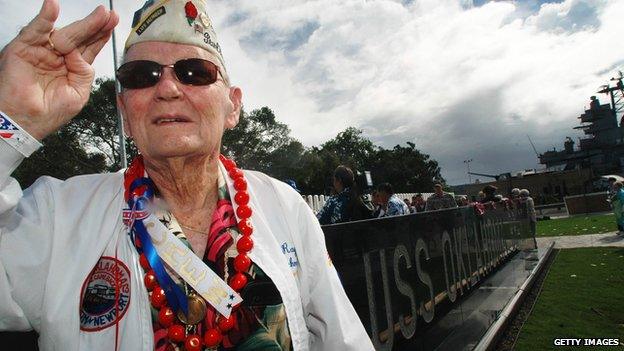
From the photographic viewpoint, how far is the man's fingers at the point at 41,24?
1.21 m

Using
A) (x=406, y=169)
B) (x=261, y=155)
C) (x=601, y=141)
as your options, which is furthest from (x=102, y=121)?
(x=601, y=141)

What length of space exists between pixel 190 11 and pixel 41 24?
2.57 feet

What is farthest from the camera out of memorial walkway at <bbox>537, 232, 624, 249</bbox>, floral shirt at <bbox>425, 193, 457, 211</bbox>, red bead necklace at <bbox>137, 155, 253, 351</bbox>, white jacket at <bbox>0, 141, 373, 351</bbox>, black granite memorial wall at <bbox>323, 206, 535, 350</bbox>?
memorial walkway at <bbox>537, 232, 624, 249</bbox>

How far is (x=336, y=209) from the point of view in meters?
5.17

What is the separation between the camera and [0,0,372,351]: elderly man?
1.26 m

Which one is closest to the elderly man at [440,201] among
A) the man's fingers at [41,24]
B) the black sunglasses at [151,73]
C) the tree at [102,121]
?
the black sunglasses at [151,73]

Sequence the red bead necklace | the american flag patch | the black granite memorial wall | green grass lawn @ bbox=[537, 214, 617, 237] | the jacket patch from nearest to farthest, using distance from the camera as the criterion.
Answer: the american flag patch < the red bead necklace < the jacket patch < the black granite memorial wall < green grass lawn @ bbox=[537, 214, 617, 237]

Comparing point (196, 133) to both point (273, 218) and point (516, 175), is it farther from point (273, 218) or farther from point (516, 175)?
point (516, 175)

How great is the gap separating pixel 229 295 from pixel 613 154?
7953 cm

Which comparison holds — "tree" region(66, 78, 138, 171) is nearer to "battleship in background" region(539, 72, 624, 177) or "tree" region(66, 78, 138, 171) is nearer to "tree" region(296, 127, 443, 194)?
"tree" region(296, 127, 443, 194)

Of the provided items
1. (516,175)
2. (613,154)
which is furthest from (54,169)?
(613,154)

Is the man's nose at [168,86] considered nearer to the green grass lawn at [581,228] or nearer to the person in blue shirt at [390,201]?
the person in blue shirt at [390,201]

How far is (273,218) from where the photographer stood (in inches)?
74.7

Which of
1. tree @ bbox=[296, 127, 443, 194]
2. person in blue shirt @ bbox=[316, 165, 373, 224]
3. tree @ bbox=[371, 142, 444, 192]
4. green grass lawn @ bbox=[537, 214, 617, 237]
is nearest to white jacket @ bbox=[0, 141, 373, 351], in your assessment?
person in blue shirt @ bbox=[316, 165, 373, 224]
